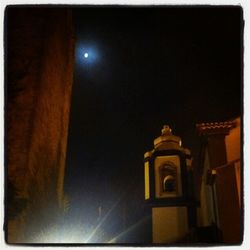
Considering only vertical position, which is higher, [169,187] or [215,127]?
[215,127]

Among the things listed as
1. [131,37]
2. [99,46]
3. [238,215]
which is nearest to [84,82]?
[99,46]

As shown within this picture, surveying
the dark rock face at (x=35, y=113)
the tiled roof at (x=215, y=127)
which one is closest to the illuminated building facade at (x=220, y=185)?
the tiled roof at (x=215, y=127)

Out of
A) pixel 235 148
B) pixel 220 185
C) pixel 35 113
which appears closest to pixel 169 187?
pixel 220 185

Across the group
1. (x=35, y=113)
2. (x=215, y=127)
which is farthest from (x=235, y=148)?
(x=35, y=113)

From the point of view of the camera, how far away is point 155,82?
1644 millimetres

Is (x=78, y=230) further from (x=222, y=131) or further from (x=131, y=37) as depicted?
(x=131, y=37)

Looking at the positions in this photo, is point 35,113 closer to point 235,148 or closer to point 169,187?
point 169,187

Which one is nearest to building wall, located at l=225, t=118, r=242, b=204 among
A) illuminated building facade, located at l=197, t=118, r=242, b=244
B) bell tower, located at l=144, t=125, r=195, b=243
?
illuminated building facade, located at l=197, t=118, r=242, b=244

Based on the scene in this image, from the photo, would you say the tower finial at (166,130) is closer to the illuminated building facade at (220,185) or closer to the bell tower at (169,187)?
the bell tower at (169,187)

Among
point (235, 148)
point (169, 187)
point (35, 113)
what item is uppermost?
point (35, 113)

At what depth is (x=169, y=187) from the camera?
60.8 inches

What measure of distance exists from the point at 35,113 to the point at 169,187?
0.58 m

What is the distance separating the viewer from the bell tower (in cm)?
151

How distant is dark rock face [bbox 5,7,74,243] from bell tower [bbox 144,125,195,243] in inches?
13.2
